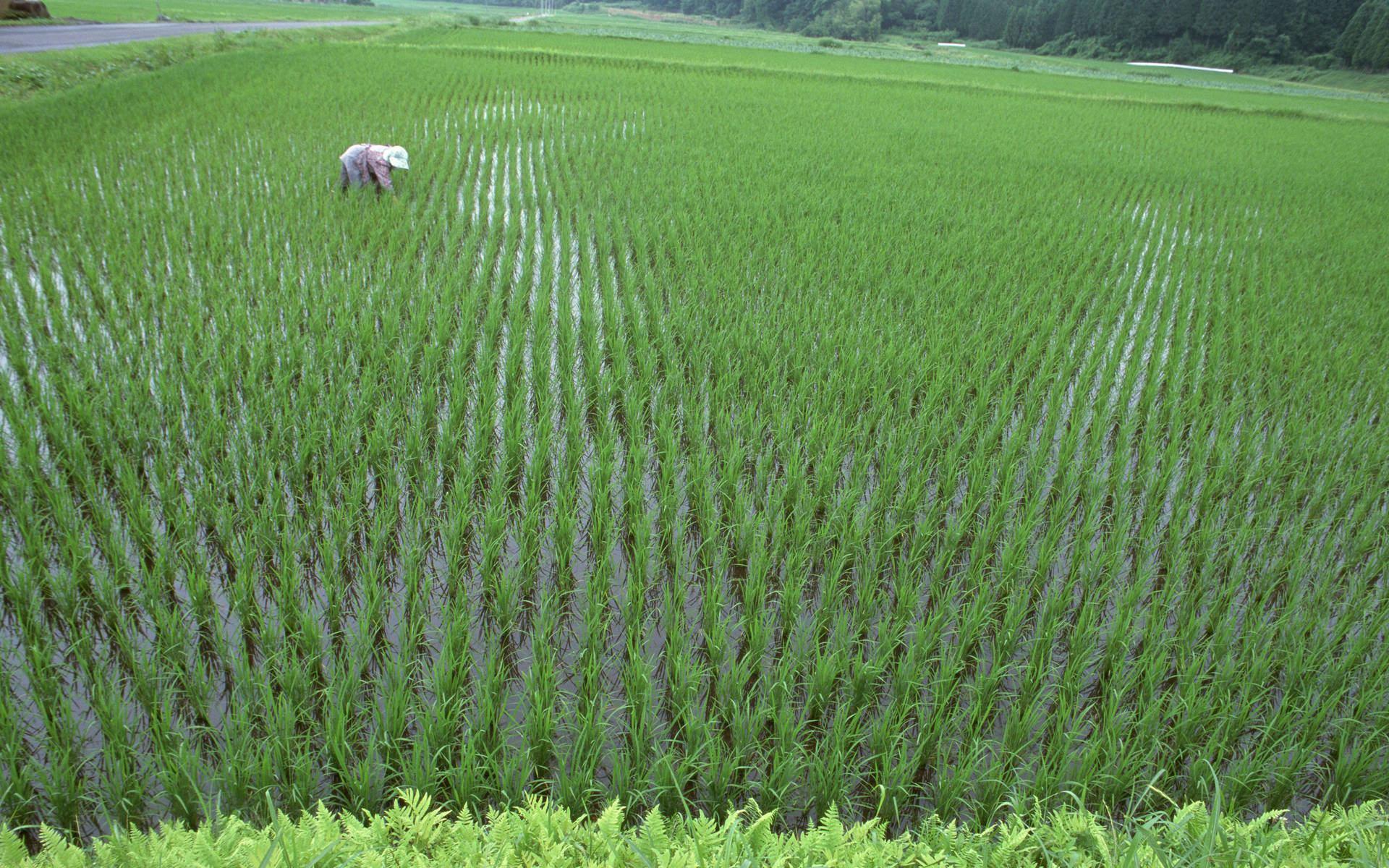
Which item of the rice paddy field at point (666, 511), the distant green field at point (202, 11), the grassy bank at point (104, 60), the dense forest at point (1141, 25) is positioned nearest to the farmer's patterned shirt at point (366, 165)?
the rice paddy field at point (666, 511)

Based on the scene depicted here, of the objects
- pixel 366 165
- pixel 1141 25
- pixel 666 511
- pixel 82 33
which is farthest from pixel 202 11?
pixel 1141 25

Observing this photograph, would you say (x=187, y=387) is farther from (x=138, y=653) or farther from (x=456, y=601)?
(x=456, y=601)

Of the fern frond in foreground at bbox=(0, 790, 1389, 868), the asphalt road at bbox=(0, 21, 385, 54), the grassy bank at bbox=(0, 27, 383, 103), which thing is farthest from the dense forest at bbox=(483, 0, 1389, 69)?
the fern frond in foreground at bbox=(0, 790, 1389, 868)

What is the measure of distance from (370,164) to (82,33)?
13.3 m

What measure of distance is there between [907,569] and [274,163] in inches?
253

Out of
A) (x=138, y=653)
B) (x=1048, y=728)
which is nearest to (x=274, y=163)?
(x=138, y=653)

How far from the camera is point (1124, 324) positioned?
14.3ft

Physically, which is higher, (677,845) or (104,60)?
(104,60)

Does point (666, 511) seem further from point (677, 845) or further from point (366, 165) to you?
point (366, 165)

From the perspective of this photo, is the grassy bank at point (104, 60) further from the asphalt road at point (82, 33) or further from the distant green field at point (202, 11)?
the distant green field at point (202, 11)

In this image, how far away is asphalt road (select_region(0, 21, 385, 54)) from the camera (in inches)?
452

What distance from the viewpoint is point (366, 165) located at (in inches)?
225

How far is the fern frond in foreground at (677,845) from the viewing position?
113 cm

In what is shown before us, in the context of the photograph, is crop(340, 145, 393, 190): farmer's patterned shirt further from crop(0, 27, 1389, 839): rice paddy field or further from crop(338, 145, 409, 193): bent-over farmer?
crop(0, 27, 1389, 839): rice paddy field
